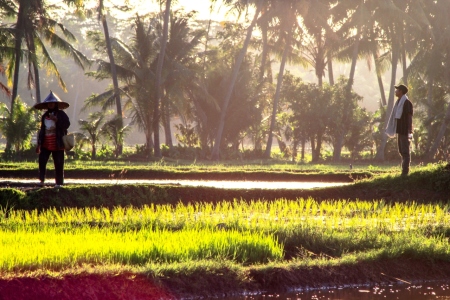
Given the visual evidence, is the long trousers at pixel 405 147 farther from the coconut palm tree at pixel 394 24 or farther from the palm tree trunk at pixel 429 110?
the coconut palm tree at pixel 394 24

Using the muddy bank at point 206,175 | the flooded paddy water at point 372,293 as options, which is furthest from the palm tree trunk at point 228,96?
the flooded paddy water at point 372,293

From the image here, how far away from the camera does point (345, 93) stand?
1613 inches

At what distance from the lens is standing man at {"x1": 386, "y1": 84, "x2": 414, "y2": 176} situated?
15516mm

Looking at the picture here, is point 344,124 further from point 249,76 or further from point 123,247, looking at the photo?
point 123,247

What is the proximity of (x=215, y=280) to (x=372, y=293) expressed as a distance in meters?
1.75

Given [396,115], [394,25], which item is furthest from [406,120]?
[394,25]

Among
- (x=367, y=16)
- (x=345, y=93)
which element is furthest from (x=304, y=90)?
(x=367, y=16)

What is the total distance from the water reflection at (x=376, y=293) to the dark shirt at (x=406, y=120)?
6.82 metres

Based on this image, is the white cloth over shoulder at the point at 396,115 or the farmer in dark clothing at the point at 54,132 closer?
the farmer in dark clothing at the point at 54,132

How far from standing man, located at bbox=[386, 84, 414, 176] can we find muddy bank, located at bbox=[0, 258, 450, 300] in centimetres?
623

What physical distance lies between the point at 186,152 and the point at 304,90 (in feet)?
23.6

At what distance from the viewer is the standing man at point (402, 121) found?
15.5 meters

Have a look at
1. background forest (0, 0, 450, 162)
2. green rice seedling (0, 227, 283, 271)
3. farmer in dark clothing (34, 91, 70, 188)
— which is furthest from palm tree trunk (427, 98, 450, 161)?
green rice seedling (0, 227, 283, 271)

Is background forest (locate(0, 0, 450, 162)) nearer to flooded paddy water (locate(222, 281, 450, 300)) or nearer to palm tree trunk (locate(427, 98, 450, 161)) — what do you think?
palm tree trunk (locate(427, 98, 450, 161))
